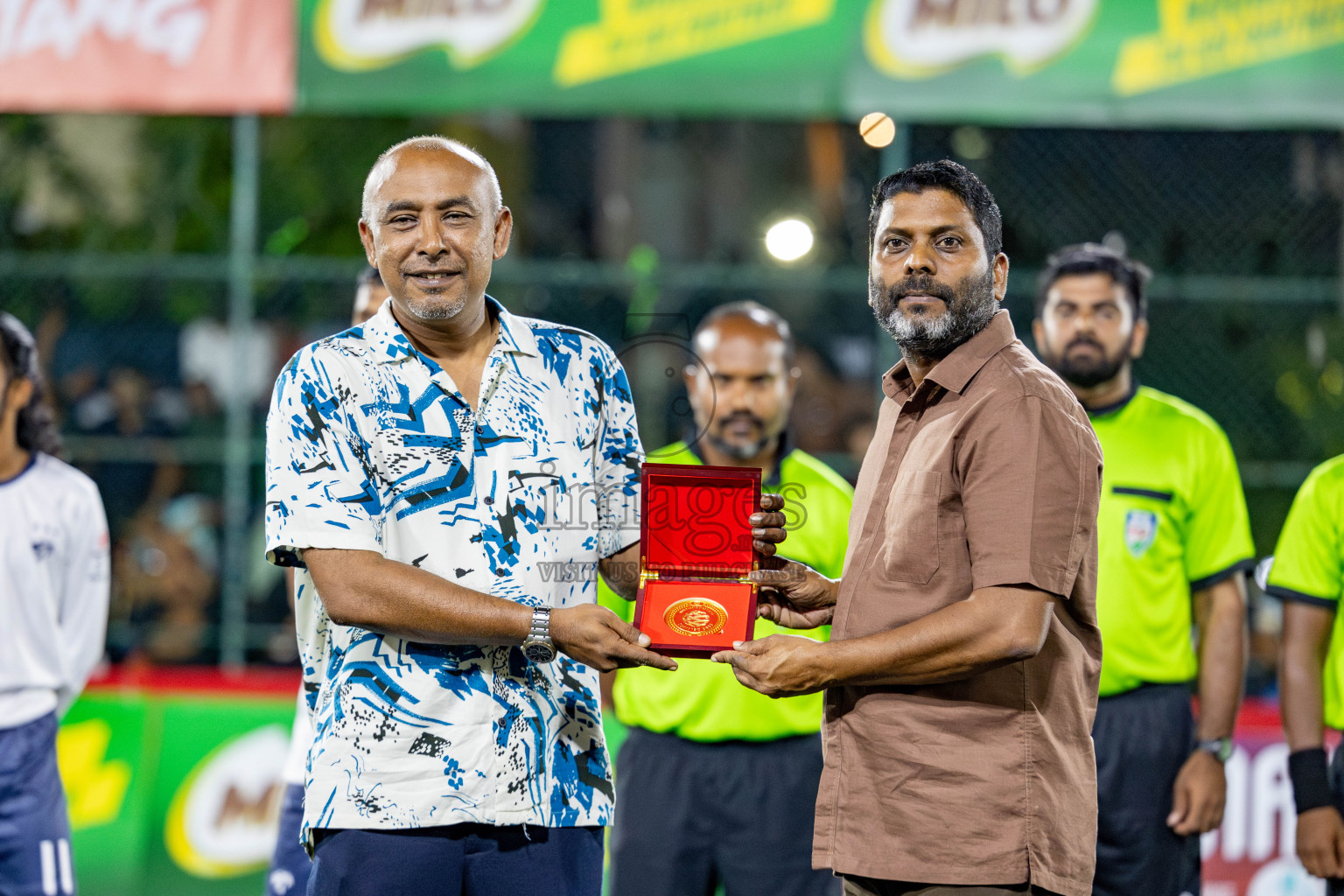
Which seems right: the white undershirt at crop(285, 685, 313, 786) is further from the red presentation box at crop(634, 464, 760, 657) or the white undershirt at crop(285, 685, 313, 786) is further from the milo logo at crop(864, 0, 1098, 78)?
the milo logo at crop(864, 0, 1098, 78)

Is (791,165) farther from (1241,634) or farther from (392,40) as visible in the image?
(1241,634)

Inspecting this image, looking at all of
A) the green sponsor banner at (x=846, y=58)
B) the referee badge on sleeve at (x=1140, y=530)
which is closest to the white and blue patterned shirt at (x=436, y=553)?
the referee badge on sleeve at (x=1140, y=530)

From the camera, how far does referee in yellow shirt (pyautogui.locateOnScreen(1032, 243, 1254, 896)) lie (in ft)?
13.1

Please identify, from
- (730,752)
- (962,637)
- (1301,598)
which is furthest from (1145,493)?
(962,637)

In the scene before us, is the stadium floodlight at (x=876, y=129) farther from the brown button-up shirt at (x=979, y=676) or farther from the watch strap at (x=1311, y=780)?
the watch strap at (x=1311, y=780)

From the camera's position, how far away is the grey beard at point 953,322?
2805 millimetres

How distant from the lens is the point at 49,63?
21.3 ft

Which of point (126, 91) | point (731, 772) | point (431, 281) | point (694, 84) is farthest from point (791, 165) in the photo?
point (431, 281)

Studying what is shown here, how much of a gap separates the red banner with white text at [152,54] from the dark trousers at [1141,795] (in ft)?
15.2

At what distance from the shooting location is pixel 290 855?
161 inches

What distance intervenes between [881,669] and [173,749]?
4128 millimetres

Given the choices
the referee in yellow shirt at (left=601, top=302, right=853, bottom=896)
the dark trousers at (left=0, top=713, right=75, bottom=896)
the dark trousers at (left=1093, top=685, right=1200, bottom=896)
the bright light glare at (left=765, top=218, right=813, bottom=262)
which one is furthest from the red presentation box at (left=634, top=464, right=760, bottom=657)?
the bright light glare at (left=765, top=218, right=813, bottom=262)

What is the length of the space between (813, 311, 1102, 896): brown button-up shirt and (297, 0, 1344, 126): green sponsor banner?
3929mm

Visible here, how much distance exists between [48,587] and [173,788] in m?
1.59
